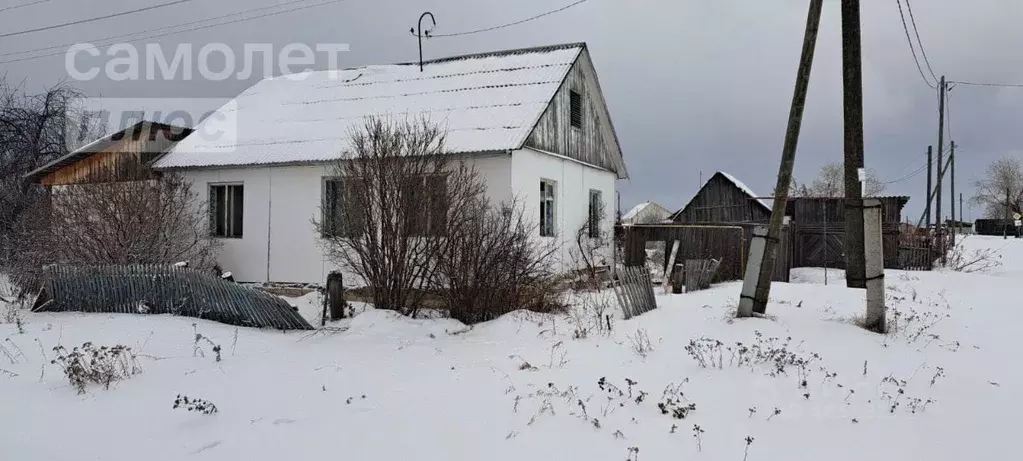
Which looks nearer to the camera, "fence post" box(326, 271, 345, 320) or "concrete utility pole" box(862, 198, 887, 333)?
"concrete utility pole" box(862, 198, 887, 333)

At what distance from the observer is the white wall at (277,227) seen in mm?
14250

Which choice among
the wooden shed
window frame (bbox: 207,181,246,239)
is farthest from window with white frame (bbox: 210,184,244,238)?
the wooden shed

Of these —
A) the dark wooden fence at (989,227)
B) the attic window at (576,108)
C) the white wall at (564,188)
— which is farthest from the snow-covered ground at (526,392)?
the dark wooden fence at (989,227)

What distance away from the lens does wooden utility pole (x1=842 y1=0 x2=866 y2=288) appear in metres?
8.56

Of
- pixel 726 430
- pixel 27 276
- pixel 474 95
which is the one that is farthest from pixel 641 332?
pixel 27 276

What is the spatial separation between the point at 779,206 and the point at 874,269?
144cm

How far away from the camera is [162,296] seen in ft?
33.6

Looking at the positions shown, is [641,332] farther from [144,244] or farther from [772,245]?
[144,244]

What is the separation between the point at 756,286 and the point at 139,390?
7.60 m

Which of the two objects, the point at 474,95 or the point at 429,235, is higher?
the point at 474,95

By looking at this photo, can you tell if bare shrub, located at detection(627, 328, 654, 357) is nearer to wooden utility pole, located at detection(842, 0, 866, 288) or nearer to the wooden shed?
wooden utility pole, located at detection(842, 0, 866, 288)

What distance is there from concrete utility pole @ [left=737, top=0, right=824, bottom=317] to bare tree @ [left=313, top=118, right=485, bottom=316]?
4218mm

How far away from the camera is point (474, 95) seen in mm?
15070

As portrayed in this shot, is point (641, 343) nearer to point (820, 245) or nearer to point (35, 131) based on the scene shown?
point (820, 245)
